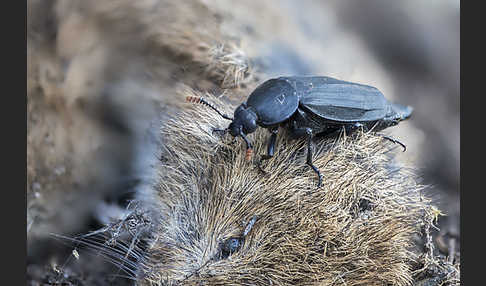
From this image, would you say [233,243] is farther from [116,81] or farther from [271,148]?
[116,81]

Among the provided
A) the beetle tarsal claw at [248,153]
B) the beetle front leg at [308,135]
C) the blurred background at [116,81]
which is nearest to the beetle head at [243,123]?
the beetle tarsal claw at [248,153]

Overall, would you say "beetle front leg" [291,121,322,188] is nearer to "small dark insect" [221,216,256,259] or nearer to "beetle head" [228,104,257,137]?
"beetle head" [228,104,257,137]

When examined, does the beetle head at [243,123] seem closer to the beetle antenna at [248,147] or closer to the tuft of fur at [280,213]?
the beetle antenna at [248,147]

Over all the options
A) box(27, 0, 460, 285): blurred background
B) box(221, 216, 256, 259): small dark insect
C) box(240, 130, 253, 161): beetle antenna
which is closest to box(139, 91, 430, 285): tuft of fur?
box(221, 216, 256, 259): small dark insect

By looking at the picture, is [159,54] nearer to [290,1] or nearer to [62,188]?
[62,188]

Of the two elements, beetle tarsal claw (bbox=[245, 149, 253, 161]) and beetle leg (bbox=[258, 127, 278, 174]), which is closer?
beetle tarsal claw (bbox=[245, 149, 253, 161])

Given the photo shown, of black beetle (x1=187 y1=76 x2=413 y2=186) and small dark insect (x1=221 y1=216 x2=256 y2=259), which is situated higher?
black beetle (x1=187 y1=76 x2=413 y2=186)

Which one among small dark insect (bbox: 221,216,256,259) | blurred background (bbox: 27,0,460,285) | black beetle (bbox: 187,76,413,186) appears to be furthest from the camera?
blurred background (bbox: 27,0,460,285)
